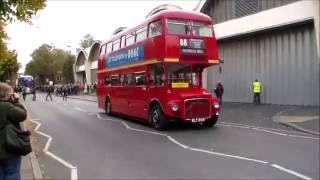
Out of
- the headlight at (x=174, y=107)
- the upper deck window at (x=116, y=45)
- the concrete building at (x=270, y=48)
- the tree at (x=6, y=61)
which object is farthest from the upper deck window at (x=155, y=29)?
the concrete building at (x=270, y=48)

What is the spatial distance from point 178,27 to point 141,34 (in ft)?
6.97

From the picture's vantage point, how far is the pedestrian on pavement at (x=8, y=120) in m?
6.23

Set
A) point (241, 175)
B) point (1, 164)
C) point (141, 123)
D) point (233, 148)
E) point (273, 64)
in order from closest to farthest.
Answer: point (1, 164) → point (241, 175) → point (233, 148) → point (141, 123) → point (273, 64)

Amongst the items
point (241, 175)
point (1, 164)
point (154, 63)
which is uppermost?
point (154, 63)

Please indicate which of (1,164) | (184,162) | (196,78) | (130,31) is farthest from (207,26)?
(1,164)

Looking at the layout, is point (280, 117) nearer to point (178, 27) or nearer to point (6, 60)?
point (178, 27)

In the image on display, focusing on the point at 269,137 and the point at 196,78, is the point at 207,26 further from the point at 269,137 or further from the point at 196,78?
the point at 269,137

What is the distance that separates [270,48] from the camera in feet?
94.8

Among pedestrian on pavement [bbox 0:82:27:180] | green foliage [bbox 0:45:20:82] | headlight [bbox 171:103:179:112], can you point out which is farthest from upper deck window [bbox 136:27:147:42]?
pedestrian on pavement [bbox 0:82:27:180]

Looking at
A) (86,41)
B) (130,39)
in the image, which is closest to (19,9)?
(130,39)

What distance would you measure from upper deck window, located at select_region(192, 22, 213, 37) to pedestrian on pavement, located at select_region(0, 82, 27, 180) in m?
12.1

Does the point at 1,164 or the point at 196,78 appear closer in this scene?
the point at 1,164

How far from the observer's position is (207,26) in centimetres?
1852

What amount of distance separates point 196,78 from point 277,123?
11.7 ft
